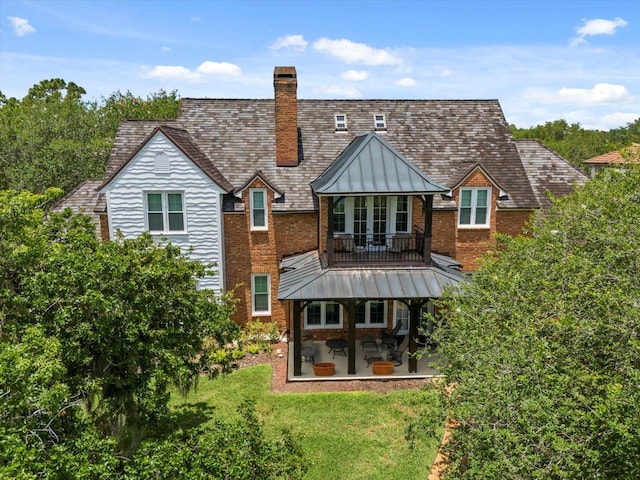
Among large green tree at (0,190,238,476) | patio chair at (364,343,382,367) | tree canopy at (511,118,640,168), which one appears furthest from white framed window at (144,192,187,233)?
tree canopy at (511,118,640,168)

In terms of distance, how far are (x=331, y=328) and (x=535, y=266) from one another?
1181 centimetres

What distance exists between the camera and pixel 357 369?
57.5 feet

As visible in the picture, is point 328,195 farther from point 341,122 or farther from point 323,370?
point 341,122

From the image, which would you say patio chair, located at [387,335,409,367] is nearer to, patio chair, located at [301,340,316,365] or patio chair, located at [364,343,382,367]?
patio chair, located at [364,343,382,367]

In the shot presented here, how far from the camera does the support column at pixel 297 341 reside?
1642 centimetres

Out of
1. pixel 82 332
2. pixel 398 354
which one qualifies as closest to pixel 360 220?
pixel 398 354

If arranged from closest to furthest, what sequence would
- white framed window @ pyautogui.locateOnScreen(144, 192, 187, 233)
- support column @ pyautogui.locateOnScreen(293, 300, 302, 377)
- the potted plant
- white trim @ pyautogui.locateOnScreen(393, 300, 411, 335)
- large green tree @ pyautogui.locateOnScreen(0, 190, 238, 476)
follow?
large green tree @ pyautogui.locateOnScreen(0, 190, 238, 476) → support column @ pyautogui.locateOnScreen(293, 300, 302, 377) → the potted plant → white framed window @ pyautogui.locateOnScreen(144, 192, 187, 233) → white trim @ pyautogui.locateOnScreen(393, 300, 411, 335)

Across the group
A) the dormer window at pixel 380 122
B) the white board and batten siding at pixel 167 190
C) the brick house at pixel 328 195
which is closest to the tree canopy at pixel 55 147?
the brick house at pixel 328 195

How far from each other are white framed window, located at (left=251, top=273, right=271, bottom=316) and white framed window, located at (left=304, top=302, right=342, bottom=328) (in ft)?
6.43

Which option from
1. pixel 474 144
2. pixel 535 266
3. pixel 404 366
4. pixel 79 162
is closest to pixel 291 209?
pixel 404 366

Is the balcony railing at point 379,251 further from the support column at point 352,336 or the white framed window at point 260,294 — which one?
the white framed window at point 260,294

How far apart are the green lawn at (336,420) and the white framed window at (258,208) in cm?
646

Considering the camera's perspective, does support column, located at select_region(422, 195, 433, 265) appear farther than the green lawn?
Yes

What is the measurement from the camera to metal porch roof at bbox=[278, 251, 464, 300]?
53.4 feet
